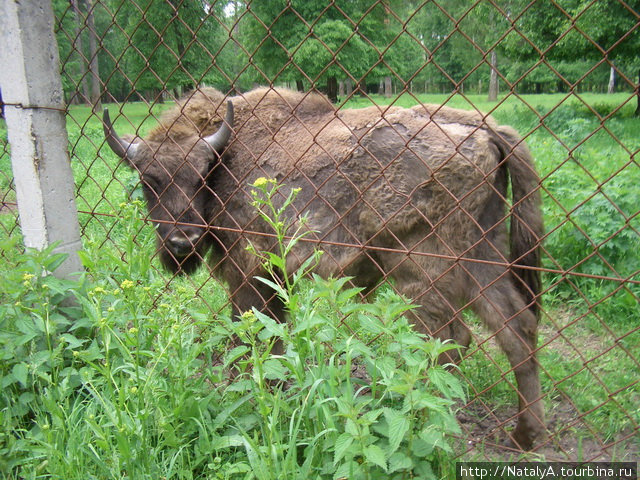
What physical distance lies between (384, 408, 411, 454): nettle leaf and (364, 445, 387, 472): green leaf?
0.05m

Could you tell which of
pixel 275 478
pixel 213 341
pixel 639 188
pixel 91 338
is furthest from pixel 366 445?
pixel 639 188

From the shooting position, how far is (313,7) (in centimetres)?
1310

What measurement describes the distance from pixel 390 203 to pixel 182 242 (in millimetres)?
1206

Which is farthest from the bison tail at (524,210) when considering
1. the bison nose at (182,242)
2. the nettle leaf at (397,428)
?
the bison nose at (182,242)

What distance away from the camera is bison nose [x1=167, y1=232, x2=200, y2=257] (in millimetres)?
2803

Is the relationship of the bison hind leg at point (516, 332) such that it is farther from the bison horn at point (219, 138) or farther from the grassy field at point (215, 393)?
the bison horn at point (219, 138)

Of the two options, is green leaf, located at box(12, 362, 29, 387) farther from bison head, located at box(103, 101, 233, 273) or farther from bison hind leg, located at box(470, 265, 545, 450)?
bison hind leg, located at box(470, 265, 545, 450)

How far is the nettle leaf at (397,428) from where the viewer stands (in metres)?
1.44

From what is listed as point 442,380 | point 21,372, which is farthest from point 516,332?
point 21,372

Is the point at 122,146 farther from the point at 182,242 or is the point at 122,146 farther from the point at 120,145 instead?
the point at 182,242

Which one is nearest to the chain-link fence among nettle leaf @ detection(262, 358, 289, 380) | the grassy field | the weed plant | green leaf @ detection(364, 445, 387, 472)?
the grassy field

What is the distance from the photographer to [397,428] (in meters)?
1.46

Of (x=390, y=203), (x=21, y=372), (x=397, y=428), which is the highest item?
(x=390, y=203)

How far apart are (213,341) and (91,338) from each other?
30.4 inches
